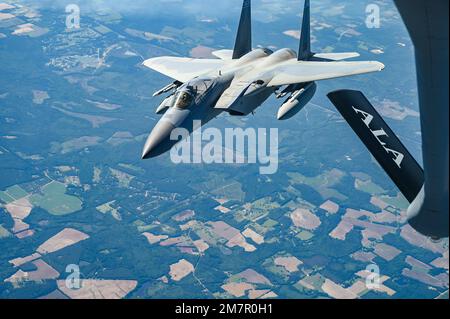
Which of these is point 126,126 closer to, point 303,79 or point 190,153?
point 190,153

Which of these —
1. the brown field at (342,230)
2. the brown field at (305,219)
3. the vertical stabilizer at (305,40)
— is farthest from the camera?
the brown field at (305,219)

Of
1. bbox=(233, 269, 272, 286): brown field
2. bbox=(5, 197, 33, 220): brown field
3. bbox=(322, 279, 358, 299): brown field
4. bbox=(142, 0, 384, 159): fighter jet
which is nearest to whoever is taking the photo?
bbox=(142, 0, 384, 159): fighter jet

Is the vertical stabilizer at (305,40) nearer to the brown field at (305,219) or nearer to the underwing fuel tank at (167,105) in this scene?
the underwing fuel tank at (167,105)

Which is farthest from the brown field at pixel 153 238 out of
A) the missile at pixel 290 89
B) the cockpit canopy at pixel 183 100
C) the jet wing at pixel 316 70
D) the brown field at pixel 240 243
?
the cockpit canopy at pixel 183 100

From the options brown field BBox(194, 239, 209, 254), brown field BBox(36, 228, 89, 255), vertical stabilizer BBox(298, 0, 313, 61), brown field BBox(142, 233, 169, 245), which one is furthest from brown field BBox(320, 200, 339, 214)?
vertical stabilizer BBox(298, 0, 313, 61)

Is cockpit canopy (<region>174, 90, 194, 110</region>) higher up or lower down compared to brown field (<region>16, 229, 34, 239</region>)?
higher up

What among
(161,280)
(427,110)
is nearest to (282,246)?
(161,280)

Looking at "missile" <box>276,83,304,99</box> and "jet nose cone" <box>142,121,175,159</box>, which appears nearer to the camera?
"jet nose cone" <box>142,121,175,159</box>

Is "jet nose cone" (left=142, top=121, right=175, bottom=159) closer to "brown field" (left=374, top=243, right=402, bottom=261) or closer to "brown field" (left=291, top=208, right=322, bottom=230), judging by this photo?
"brown field" (left=374, top=243, right=402, bottom=261)

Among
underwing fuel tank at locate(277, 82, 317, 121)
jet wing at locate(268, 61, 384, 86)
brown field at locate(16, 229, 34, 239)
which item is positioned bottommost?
brown field at locate(16, 229, 34, 239)
